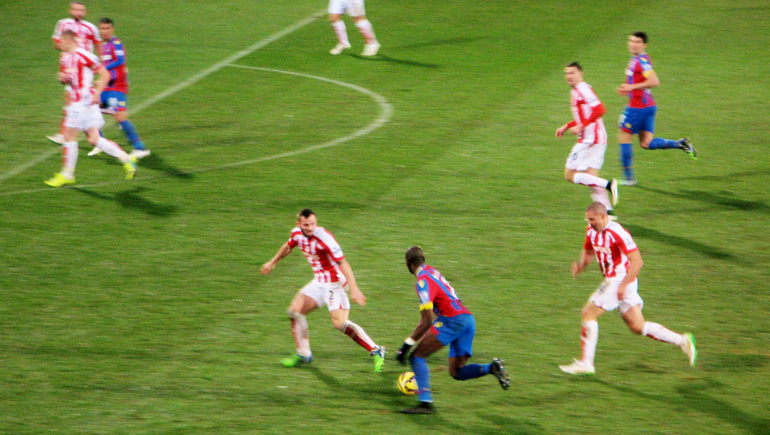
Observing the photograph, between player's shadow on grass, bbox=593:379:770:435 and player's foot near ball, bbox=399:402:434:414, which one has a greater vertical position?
player's foot near ball, bbox=399:402:434:414

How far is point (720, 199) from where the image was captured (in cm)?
1216

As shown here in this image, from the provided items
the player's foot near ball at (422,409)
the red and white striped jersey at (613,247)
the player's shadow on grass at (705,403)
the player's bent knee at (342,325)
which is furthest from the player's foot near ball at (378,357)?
the red and white striped jersey at (613,247)

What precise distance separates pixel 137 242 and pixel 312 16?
13.2 metres

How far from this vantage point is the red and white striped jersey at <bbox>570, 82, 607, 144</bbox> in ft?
36.1

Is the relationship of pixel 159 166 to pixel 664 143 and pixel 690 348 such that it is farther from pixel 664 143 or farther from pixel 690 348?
pixel 690 348

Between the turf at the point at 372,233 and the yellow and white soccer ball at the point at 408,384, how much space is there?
0.22 meters

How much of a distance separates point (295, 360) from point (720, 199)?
7.18 m

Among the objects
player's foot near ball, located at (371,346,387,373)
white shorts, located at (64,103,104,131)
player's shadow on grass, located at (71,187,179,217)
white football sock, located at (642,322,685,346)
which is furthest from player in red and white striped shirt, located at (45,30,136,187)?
white football sock, located at (642,322,685,346)

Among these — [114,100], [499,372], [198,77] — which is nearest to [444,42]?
[198,77]

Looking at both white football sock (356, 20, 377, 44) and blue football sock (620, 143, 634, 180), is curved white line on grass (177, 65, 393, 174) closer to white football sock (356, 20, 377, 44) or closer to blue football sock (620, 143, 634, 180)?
white football sock (356, 20, 377, 44)

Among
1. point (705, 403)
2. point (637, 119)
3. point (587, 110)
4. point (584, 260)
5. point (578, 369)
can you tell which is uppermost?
point (587, 110)

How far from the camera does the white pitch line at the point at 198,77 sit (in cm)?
1323

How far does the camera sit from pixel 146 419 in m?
7.24

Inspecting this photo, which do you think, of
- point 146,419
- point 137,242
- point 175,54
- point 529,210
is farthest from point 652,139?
point 175,54
